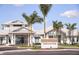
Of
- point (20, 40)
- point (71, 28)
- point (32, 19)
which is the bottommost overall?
point (20, 40)

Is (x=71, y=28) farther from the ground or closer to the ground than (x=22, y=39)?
farther from the ground

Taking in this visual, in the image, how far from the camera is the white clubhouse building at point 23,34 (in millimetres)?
5250

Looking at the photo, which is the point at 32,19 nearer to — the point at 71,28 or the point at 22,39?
the point at 22,39

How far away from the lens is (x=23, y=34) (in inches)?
208

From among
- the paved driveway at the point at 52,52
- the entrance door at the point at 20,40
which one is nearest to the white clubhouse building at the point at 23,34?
the entrance door at the point at 20,40

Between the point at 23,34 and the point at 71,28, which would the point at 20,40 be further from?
the point at 71,28

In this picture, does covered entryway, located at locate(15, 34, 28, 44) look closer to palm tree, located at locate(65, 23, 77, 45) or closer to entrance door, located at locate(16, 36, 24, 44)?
entrance door, located at locate(16, 36, 24, 44)

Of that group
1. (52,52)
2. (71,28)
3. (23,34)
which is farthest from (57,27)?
(23,34)

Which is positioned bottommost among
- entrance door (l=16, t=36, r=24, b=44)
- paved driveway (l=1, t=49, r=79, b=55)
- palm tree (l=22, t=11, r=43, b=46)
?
paved driveway (l=1, t=49, r=79, b=55)

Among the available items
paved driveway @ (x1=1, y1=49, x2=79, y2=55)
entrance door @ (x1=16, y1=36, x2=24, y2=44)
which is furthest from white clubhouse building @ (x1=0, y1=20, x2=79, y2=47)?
paved driveway @ (x1=1, y1=49, x2=79, y2=55)

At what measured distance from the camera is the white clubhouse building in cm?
525

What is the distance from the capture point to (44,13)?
5.27 meters
